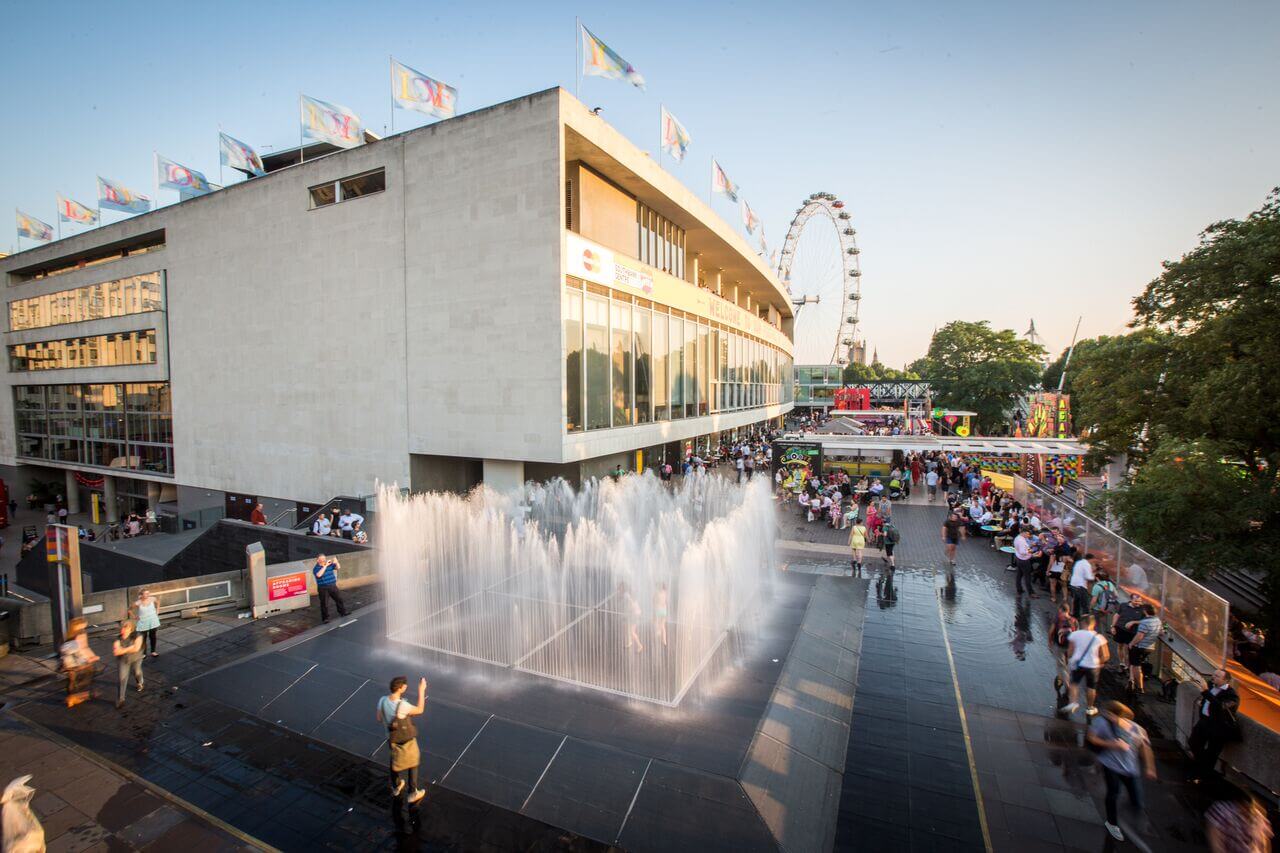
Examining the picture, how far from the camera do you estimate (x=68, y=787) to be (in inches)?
278

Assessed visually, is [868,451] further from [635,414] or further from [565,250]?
[565,250]

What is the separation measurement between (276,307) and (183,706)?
2537cm

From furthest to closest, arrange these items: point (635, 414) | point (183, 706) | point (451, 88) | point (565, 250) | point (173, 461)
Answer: point (173, 461) → point (635, 414) → point (451, 88) → point (565, 250) → point (183, 706)

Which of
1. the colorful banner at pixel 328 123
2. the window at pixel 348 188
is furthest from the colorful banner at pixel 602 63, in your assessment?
the colorful banner at pixel 328 123

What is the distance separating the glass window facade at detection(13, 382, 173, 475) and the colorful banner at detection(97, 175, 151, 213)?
39.3 feet

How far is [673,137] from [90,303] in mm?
41464

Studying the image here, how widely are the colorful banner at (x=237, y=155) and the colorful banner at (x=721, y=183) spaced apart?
2490 cm

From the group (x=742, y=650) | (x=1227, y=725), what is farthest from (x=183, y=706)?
(x=1227, y=725)

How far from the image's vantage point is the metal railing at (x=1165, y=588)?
28.6 ft

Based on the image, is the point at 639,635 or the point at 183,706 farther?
the point at 639,635

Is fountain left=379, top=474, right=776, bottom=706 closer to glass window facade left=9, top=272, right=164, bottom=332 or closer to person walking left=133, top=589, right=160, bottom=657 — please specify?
person walking left=133, top=589, right=160, bottom=657

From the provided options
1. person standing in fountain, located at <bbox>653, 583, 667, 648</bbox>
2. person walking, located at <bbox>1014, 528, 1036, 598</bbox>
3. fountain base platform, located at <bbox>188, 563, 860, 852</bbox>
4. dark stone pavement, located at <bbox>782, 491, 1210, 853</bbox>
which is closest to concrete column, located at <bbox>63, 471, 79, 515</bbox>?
fountain base platform, located at <bbox>188, 563, 860, 852</bbox>

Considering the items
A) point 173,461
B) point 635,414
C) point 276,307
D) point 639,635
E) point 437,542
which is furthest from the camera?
point 173,461

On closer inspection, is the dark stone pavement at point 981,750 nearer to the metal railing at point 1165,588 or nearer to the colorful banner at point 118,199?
the metal railing at point 1165,588
